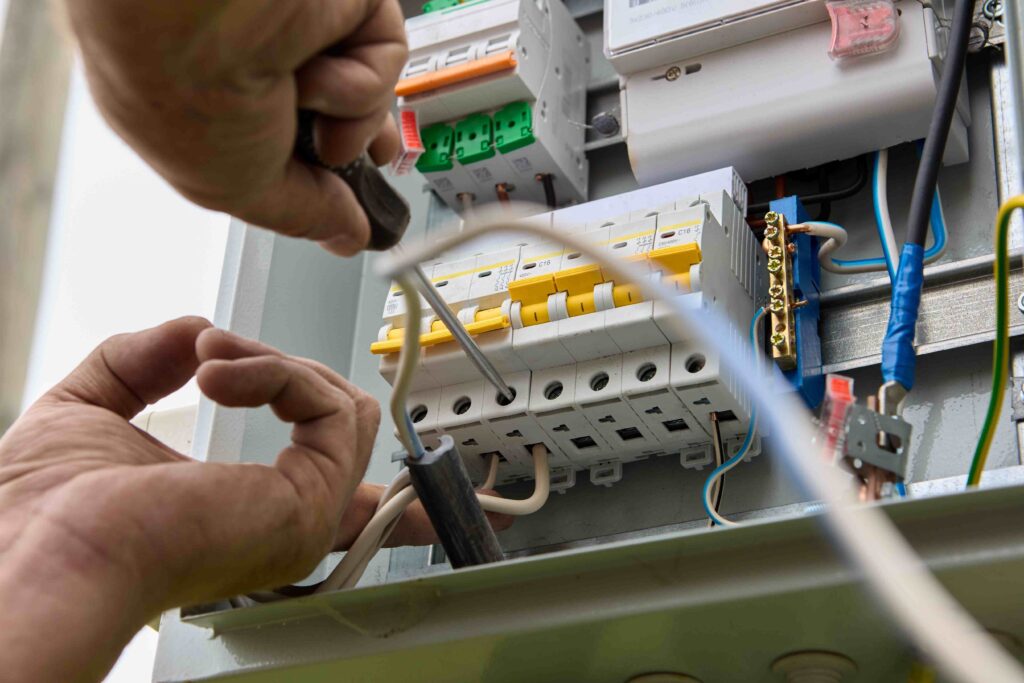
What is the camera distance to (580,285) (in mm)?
1271

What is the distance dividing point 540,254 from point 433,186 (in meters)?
0.32

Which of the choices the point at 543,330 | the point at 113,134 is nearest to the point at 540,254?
the point at 543,330

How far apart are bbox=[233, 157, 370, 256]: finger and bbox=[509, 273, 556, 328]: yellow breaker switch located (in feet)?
1.36

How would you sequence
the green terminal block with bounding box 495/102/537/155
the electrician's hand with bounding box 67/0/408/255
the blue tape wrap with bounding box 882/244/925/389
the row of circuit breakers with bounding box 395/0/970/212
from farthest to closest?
the green terminal block with bounding box 495/102/537/155, the row of circuit breakers with bounding box 395/0/970/212, the blue tape wrap with bounding box 882/244/925/389, the electrician's hand with bounding box 67/0/408/255

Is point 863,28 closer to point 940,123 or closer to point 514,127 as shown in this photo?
point 940,123

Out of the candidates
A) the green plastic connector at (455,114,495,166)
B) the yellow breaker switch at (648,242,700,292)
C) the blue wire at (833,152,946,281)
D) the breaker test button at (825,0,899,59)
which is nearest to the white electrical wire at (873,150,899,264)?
the blue wire at (833,152,946,281)

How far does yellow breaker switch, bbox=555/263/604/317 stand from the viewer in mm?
1260

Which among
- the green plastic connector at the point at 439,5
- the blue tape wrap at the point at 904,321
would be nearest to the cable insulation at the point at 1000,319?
the blue tape wrap at the point at 904,321

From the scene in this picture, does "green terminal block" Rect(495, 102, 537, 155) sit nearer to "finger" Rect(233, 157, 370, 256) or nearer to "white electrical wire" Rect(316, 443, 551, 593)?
"white electrical wire" Rect(316, 443, 551, 593)

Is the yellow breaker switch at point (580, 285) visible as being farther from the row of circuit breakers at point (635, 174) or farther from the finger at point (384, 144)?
the finger at point (384, 144)

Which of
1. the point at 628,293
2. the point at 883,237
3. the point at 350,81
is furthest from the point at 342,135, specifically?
the point at 883,237

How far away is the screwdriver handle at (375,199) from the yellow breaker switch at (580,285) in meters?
0.38

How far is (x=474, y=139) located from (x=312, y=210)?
75 cm

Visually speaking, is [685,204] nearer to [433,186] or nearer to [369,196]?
[433,186]
